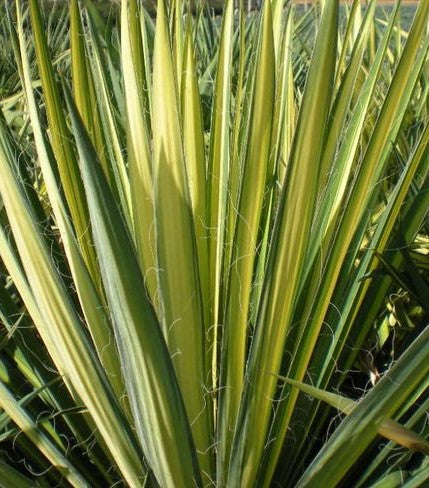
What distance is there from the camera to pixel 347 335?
1.04m

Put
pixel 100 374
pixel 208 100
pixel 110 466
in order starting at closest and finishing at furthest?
pixel 100 374 < pixel 110 466 < pixel 208 100

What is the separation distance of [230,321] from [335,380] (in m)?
0.30

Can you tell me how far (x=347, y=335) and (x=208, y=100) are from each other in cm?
140

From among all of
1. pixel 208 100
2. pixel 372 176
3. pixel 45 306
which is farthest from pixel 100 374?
pixel 208 100

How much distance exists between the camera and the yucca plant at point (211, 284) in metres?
0.77

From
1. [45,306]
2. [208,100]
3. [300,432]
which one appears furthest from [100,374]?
[208,100]

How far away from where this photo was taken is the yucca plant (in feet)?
2.53

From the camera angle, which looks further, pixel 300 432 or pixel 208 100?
pixel 208 100

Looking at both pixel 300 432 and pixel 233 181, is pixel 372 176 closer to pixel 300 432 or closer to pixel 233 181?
pixel 233 181

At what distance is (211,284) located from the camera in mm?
1012

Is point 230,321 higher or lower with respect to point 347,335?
higher

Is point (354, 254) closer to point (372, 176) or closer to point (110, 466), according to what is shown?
point (372, 176)

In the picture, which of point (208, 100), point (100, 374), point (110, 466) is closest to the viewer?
point (100, 374)

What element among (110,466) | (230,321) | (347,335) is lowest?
(110,466)
